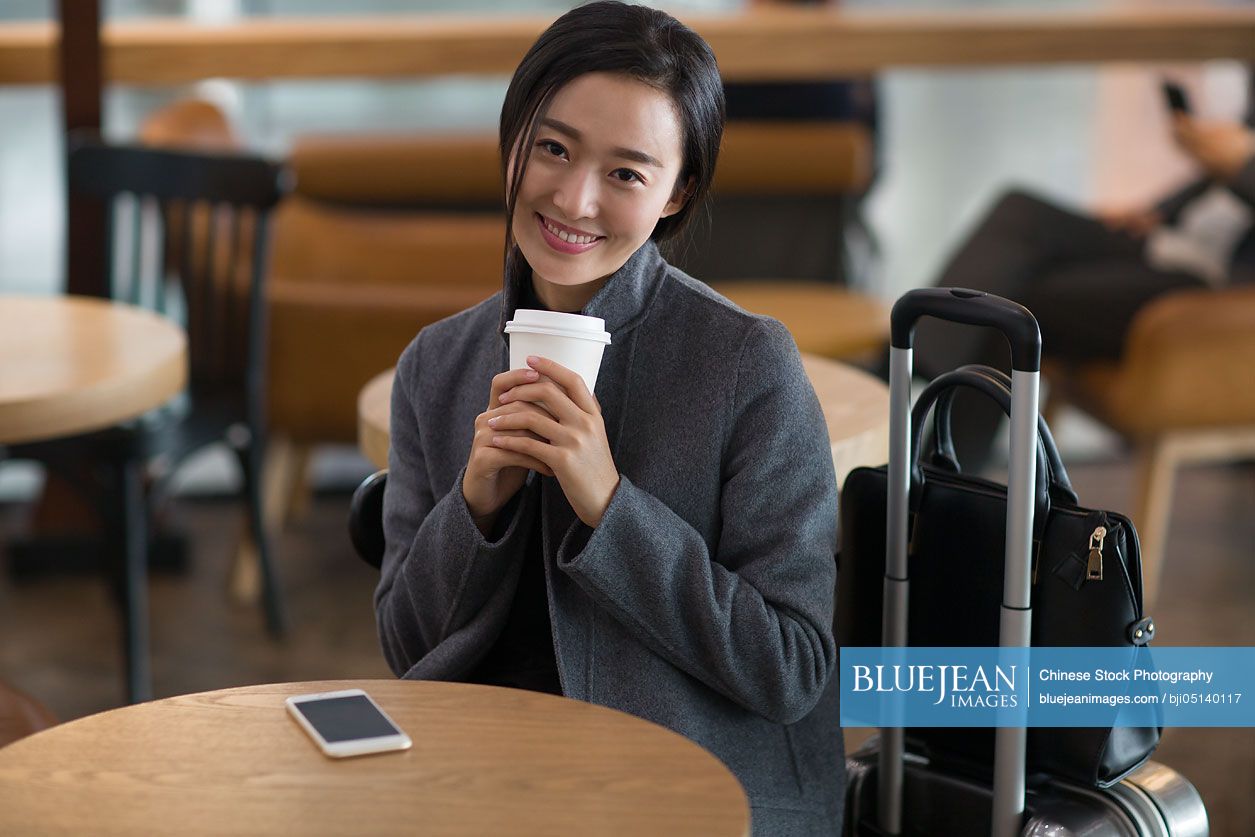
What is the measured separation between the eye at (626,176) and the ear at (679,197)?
68 mm

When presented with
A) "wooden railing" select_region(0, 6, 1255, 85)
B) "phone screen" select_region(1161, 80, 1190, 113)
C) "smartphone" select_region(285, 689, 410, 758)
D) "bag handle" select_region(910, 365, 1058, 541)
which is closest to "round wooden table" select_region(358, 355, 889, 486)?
"bag handle" select_region(910, 365, 1058, 541)

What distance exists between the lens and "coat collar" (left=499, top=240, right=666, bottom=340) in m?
1.45

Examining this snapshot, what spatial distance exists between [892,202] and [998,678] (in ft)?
17.4

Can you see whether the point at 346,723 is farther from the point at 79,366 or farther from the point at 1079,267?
the point at 1079,267

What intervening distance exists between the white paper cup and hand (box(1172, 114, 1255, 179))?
2.86m

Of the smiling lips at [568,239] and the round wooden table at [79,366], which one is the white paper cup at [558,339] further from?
the round wooden table at [79,366]

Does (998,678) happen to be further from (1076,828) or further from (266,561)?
(266,561)

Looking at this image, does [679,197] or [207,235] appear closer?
[679,197]

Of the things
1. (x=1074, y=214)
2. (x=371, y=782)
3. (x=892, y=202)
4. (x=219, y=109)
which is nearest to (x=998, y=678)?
(x=371, y=782)

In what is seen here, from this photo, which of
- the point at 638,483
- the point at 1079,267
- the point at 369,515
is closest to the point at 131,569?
the point at 369,515

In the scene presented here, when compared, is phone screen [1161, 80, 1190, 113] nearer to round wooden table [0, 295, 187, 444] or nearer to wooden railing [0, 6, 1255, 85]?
wooden railing [0, 6, 1255, 85]

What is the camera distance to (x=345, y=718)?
1191 millimetres

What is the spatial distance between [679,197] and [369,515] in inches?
18.6

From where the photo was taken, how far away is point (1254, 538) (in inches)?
156
